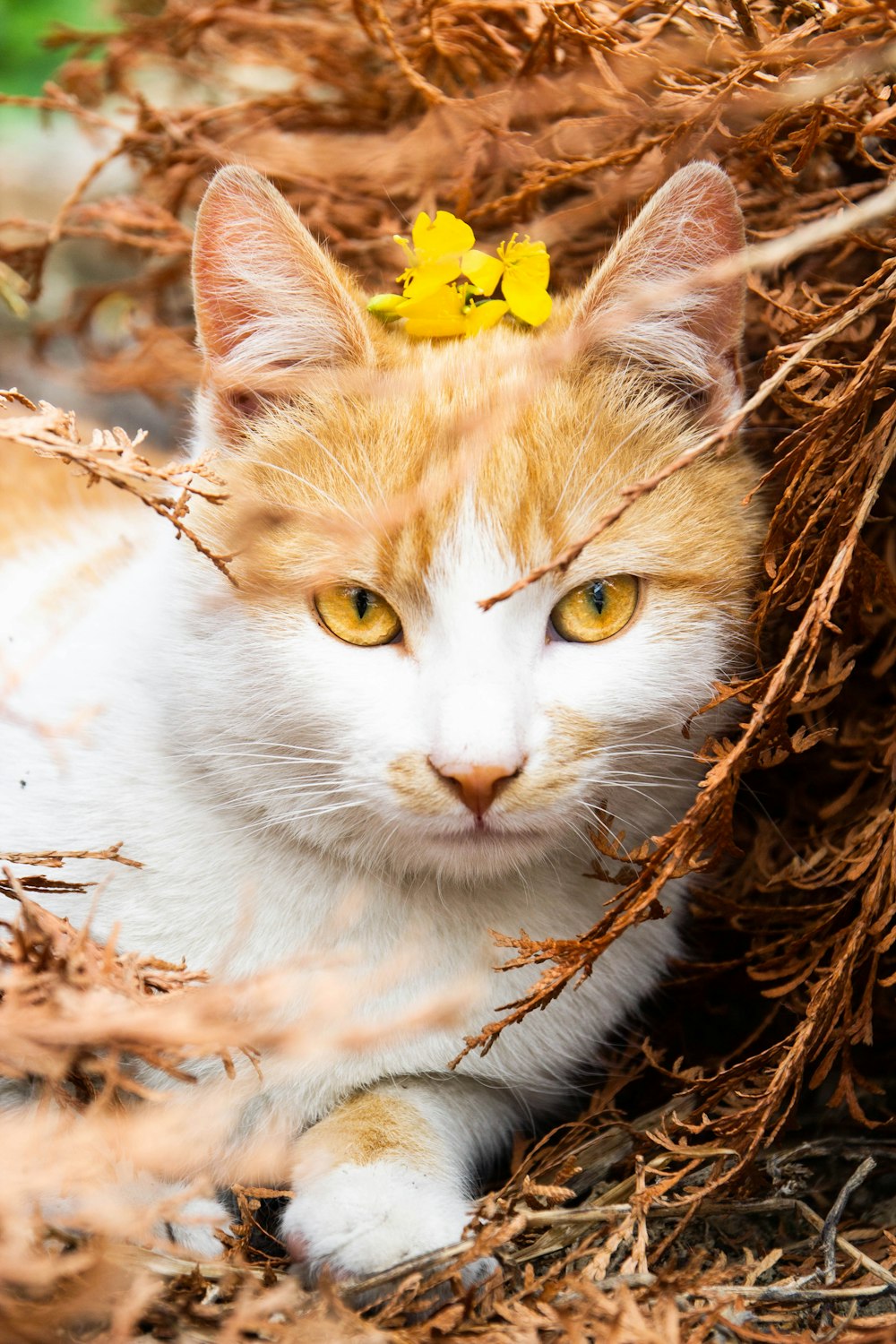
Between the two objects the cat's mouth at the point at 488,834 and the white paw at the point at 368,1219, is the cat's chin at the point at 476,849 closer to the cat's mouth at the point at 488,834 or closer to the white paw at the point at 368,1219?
the cat's mouth at the point at 488,834

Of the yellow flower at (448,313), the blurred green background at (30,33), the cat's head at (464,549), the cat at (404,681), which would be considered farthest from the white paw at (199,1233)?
the blurred green background at (30,33)

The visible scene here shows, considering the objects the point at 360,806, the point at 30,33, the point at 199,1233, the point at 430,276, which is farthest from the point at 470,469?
the point at 30,33

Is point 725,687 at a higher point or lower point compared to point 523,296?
lower

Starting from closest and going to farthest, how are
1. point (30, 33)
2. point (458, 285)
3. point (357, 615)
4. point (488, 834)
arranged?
point (488, 834) → point (357, 615) → point (458, 285) → point (30, 33)

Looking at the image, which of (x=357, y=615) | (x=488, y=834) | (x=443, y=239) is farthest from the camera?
(x=443, y=239)

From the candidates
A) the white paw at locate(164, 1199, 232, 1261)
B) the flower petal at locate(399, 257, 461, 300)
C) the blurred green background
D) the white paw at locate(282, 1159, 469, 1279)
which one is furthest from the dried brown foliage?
the blurred green background

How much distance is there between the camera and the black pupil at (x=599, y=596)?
1589mm

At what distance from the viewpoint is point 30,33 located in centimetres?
346

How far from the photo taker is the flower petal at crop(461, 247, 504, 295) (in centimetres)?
169

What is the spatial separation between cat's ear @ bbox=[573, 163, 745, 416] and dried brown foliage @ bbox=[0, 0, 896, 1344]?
101 millimetres

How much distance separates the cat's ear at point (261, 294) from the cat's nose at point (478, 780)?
66 cm

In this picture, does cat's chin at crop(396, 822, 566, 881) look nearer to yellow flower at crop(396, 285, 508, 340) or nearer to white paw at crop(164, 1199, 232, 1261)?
white paw at crop(164, 1199, 232, 1261)

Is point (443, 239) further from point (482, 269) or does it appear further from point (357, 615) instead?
point (357, 615)

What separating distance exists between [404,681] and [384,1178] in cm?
66
